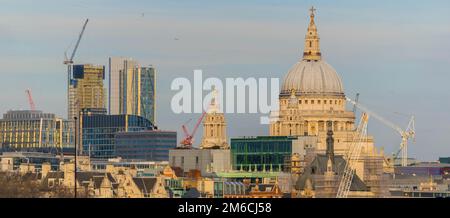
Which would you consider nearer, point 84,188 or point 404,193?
point 84,188

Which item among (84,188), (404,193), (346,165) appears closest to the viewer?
(84,188)

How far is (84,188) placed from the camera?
547 ft
